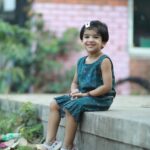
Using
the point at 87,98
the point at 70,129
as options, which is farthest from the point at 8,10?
the point at 70,129

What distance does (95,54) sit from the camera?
5.40m

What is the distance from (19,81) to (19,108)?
4.19 metres

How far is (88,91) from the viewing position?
17.4 feet

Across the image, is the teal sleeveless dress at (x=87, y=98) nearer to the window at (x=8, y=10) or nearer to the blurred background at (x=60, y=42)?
the blurred background at (x=60, y=42)

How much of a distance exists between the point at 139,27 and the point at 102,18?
0.75m

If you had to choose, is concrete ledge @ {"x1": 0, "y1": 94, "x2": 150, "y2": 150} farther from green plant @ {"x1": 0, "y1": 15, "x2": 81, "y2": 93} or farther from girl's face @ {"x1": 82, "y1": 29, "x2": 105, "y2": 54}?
green plant @ {"x1": 0, "y1": 15, "x2": 81, "y2": 93}

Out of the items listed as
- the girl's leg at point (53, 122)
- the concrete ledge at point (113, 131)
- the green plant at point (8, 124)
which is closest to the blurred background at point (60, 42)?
the green plant at point (8, 124)

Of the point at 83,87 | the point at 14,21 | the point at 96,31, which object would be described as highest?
the point at 14,21

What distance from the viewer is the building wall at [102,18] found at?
37.3 feet

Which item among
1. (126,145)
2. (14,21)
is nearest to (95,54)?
(126,145)

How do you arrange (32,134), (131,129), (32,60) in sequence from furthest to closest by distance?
(32,60) < (32,134) < (131,129)

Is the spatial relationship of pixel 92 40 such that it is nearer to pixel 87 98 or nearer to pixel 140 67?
pixel 87 98

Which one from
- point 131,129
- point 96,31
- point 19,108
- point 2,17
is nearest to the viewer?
point 131,129

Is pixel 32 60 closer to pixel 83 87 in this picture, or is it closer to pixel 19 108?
pixel 19 108
